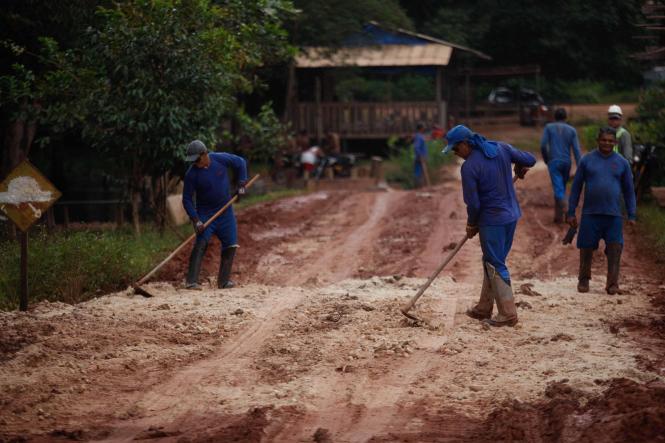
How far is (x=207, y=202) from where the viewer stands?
12.7 metres

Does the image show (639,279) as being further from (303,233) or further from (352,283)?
(303,233)

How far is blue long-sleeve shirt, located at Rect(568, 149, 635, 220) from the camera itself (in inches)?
458

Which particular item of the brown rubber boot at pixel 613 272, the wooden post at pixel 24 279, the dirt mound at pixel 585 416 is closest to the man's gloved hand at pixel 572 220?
the brown rubber boot at pixel 613 272

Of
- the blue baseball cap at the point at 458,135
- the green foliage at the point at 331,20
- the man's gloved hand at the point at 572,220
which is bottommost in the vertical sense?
the man's gloved hand at the point at 572,220

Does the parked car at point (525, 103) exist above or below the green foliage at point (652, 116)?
below

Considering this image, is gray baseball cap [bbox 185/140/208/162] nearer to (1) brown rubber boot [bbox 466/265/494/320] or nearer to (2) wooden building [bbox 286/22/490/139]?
(1) brown rubber boot [bbox 466/265/494/320]

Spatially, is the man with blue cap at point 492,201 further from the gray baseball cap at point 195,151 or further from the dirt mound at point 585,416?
the gray baseball cap at point 195,151

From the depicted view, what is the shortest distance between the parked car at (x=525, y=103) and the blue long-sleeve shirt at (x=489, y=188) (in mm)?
30620

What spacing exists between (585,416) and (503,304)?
10.1 ft

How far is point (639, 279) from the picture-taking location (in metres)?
12.8

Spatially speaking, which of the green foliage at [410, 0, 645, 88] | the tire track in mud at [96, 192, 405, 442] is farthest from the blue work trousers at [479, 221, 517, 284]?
the green foliage at [410, 0, 645, 88]

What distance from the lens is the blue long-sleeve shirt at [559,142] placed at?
16031mm

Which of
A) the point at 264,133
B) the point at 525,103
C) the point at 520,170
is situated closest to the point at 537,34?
the point at 525,103

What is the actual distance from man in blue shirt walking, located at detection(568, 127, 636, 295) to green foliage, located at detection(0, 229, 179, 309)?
5.45 m
